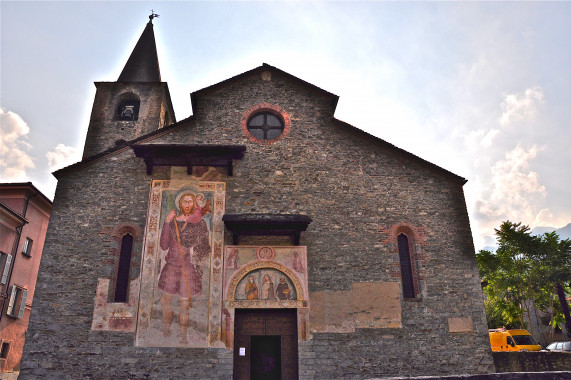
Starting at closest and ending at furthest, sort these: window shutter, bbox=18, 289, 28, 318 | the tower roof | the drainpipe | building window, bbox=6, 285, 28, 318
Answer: the drainpipe < building window, bbox=6, 285, 28, 318 < window shutter, bbox=18, 289, 28, 318 < the tower roof

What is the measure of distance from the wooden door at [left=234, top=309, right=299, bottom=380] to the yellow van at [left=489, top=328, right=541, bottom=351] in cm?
1272

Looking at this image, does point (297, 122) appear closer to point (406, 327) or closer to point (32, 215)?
point (406, 327)

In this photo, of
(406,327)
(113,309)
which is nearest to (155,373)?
(113,309)

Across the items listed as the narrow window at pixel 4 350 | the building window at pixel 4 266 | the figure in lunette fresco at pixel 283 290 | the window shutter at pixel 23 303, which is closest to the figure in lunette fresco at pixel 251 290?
the figure in lunette fresco at pixel 283 290

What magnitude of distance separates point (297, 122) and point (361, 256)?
4794 millimetres

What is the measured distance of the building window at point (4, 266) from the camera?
15.7 metres

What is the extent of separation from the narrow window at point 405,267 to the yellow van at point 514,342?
10.3 metres

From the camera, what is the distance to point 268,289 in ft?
37.1

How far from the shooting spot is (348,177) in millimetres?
12656

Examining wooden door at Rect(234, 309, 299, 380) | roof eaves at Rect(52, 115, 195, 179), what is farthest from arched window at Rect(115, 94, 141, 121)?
wooden door at Rect(234, 309, 299, 380)

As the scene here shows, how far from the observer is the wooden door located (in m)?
10.7

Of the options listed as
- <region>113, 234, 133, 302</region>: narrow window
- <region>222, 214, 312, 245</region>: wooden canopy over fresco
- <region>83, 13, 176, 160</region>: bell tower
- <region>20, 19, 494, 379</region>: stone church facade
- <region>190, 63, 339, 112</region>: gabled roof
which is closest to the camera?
<region>20, 19, 494, 379</region>: stone church facade

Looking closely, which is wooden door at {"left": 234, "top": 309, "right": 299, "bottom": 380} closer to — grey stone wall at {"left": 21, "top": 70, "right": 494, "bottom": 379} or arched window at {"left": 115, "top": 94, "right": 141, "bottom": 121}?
grey stone wall at {"left": 21, "top": 70, "right": 494, "bottom": 379}

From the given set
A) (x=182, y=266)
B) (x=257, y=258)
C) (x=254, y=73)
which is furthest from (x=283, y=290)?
(x=254, y=73)
